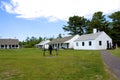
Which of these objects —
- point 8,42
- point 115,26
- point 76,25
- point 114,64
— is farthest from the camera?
point 8,42

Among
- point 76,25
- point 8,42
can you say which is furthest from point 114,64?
point 8,42

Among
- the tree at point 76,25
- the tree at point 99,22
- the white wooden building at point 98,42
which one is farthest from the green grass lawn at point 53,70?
the tree at point 76,25

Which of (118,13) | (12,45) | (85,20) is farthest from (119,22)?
(12,45)

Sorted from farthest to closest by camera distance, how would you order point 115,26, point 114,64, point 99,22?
point 99,22 → point 115,26 → point 114,64

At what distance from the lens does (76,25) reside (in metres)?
92.4

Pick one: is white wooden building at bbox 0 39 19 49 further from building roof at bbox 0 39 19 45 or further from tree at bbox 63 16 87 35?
tree at bbox 63 16 87 35

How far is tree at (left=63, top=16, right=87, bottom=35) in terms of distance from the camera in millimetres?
91500

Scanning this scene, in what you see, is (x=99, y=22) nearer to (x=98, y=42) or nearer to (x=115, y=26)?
(x=115, y=26)

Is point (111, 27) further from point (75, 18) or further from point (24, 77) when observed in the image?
point (24, 77)

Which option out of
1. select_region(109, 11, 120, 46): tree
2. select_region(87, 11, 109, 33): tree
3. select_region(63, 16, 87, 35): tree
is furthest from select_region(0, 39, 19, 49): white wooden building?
select_region(109, 11, 120, 46): tree

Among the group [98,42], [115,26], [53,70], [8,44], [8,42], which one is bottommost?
[53,70]

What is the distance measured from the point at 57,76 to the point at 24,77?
65.6 inches

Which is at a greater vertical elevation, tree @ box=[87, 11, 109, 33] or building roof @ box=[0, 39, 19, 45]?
tree @ box=[87, 11, 109, 33]

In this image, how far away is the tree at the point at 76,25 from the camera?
300ft
